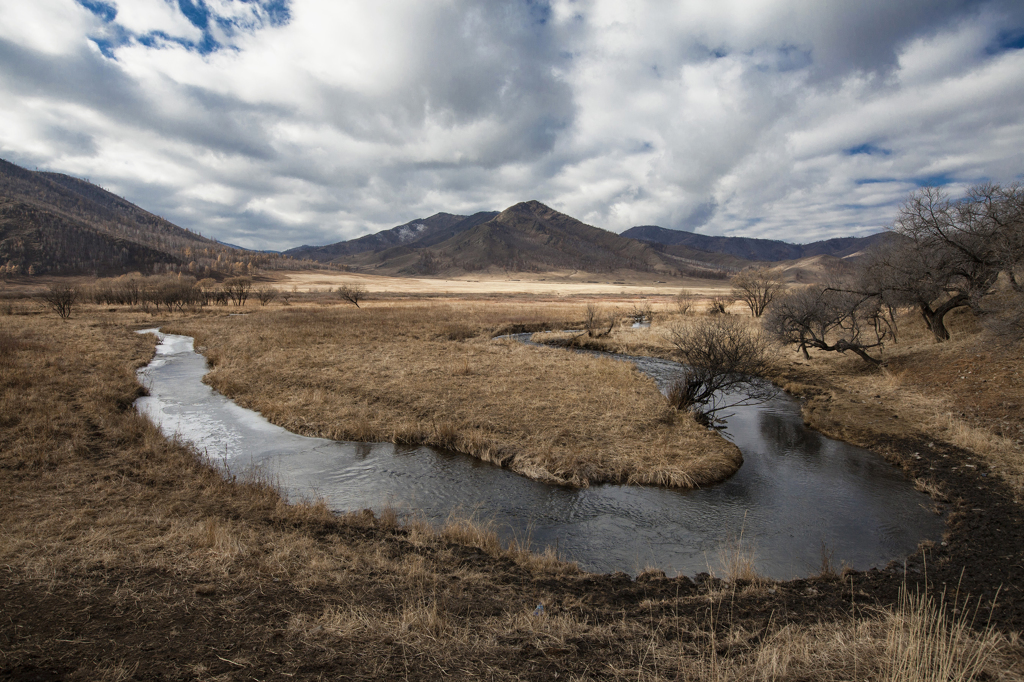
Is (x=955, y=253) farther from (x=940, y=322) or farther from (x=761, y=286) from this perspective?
(x=761, y=286)

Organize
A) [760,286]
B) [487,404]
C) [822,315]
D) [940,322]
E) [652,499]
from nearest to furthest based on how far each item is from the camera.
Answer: [652,499] → [487,404] → [940,322] → [822,315] → [760,286]

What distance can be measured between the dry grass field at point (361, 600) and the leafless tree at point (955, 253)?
12.7 metres

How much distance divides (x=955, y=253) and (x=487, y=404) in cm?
2656

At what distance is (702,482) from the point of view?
46.7 feet

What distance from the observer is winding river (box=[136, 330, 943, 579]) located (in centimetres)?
1061

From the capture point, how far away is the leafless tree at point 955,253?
22.2 metres

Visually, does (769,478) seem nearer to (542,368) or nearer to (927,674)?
(927,674)

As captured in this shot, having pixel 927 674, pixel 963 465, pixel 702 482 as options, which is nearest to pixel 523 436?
pixel 702 482

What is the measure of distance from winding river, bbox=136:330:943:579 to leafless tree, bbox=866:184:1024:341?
521 inches

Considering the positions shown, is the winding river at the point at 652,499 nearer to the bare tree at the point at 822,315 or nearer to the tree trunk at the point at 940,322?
the bare tree at the point at 822,315

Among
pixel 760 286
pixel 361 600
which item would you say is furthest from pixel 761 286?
pixel 361 600

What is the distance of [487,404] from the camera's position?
2002cm

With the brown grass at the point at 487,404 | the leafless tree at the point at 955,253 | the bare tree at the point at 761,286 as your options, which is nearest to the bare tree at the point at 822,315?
the leafless tree at the point at 955,253

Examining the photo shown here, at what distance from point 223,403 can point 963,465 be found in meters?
30.2
